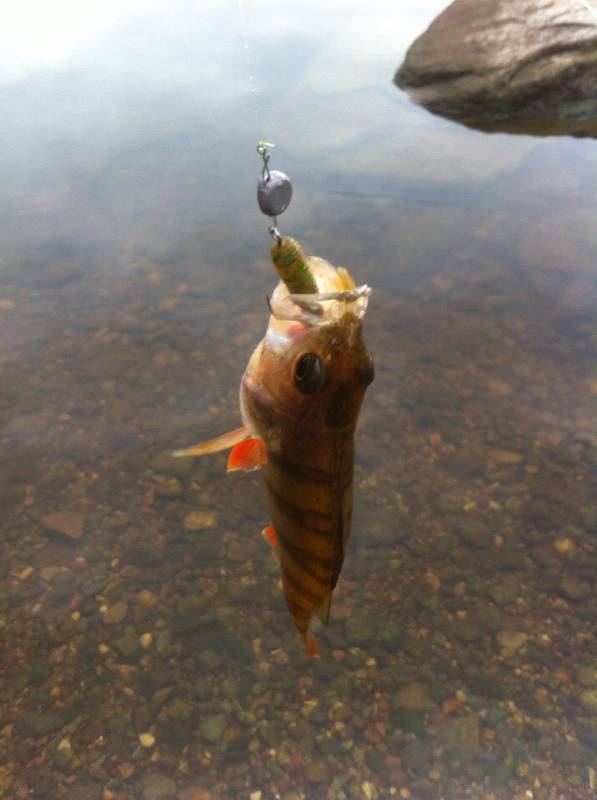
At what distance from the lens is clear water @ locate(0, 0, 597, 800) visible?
3.53m

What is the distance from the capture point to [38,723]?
3.54 meters

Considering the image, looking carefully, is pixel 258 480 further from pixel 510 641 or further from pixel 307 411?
pixel 307 411

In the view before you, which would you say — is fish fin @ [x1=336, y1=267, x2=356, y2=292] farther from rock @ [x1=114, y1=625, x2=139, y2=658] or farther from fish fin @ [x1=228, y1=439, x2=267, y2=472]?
rock @ [x1=114, y1=625, x2=139, y2=658]

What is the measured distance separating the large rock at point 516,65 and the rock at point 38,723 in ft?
25.4

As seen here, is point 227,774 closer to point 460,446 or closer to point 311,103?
point 460,446

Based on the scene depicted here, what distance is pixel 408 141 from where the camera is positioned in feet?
27.7

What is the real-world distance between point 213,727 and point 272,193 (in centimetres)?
274

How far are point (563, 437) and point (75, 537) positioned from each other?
3.04 metres

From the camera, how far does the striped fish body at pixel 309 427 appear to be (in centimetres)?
162


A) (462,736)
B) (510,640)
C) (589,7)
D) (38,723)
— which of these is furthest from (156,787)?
(589,7)

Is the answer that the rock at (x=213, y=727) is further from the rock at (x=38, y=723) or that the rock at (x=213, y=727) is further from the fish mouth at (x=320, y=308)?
the fish mouth at (x=320, y=308)

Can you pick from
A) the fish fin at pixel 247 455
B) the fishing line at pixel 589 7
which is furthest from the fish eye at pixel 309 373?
the fishing line at pixel 589 7

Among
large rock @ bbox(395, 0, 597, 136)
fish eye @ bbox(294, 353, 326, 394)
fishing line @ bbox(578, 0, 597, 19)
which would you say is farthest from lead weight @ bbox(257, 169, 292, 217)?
fishing line @ bbox(578, 0, 597, 19)

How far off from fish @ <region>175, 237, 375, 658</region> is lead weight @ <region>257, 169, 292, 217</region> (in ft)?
0.44
